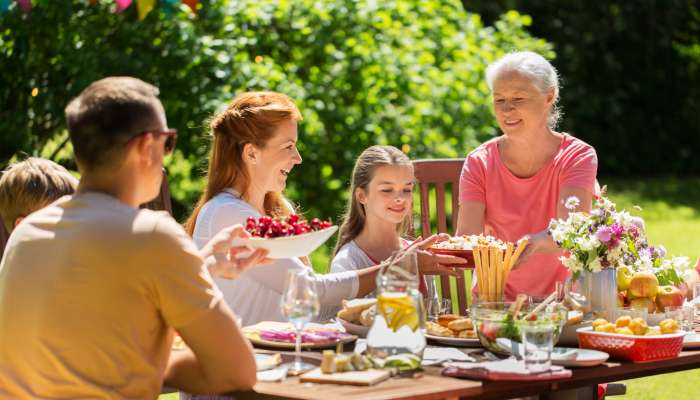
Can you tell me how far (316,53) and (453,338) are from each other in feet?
18.6

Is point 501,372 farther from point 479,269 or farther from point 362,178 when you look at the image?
point 362,178

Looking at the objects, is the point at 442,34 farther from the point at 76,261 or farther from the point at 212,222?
the point at 76,261

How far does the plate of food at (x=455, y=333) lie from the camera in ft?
11.7

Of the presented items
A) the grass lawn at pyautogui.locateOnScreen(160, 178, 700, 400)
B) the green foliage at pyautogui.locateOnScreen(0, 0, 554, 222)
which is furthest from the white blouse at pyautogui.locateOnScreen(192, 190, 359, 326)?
the green foliage at pyautogui.locateOnScreen(0, 0, 554, 222)

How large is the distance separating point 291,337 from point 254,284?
0.63m

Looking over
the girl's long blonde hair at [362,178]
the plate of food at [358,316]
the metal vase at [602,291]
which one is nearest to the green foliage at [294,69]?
the girl's long blonde hair at [362,178]

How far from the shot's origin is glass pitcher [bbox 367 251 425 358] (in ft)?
10.5

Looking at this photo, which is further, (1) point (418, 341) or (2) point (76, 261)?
(1) point (418, 341)

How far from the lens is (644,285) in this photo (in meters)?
3.86

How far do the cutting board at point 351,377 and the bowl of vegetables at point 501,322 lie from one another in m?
0.39

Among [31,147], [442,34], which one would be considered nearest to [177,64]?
[31,147]

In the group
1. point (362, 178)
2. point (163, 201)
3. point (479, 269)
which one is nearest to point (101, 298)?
point (479, 269)

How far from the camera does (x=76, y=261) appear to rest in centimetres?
283

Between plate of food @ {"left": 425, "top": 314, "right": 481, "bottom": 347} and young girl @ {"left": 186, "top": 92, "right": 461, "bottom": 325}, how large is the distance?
15.8 inches
